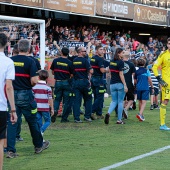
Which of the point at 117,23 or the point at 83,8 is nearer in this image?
the point at 83,8

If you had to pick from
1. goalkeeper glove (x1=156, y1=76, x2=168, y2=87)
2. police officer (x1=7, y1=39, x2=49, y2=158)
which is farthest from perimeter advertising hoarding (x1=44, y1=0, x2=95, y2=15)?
police officer (x1=7, y1=39, x2=49, y2=158)

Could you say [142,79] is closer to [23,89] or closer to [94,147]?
[94,147]

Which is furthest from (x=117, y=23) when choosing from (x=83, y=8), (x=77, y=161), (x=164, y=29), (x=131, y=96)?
(x=77, y=161)

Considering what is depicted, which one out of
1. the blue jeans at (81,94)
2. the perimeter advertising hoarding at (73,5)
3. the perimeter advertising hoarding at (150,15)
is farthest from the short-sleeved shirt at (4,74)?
the perimeter advertising hoarding at (150,15)

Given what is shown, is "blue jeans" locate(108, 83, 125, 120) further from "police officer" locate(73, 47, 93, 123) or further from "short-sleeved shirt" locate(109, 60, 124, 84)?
"police officer" locate(73, 47, 93, 123)

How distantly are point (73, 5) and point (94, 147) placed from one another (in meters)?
16.8

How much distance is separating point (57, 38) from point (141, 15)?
846 centimetres

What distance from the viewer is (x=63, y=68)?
13.7 metres

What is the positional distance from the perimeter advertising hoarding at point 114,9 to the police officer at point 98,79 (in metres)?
13.9

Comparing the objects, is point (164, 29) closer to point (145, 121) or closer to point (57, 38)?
point (57, 38)

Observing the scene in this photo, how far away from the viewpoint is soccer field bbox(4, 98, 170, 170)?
27.6 ft

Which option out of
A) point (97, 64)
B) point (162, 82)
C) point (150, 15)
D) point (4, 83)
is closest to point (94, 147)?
point (162, 82)

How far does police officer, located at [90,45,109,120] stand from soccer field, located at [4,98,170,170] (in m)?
0.95

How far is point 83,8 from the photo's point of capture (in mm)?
26938
